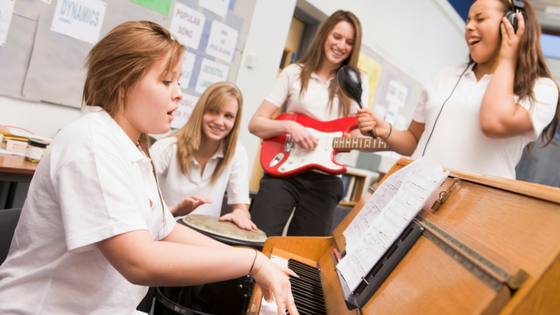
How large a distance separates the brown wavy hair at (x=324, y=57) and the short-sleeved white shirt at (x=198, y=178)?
0.55 meters

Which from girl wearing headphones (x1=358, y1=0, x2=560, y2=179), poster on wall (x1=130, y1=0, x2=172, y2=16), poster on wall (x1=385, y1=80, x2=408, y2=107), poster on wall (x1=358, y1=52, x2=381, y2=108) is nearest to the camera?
girl wearing headphones (x1=358, y1=0, x2=560, y2=179)

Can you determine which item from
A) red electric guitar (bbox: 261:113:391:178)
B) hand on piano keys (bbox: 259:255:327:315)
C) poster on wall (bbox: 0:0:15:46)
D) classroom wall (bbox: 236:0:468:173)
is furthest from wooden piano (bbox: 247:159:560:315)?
classroom wall (bbox: 236:0:468:173)

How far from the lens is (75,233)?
2.36ft

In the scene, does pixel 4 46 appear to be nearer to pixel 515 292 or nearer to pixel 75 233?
pixel 75 233

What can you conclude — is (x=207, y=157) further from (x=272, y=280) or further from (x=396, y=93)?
(x=396, y=93)

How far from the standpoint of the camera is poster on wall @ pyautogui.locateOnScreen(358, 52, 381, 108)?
14.0 feet

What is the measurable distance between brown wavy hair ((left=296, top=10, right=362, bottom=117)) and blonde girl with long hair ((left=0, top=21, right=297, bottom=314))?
3.98 feet

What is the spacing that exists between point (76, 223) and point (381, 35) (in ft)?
14.2

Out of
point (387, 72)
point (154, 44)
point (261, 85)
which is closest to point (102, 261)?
point (154, 44)

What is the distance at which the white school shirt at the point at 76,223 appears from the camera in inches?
28.7

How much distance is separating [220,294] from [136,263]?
77 centimetres

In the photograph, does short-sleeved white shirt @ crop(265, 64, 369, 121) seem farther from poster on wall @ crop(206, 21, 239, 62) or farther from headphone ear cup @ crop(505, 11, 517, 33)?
poster on wall @ crop(206, 21, 239, 62)

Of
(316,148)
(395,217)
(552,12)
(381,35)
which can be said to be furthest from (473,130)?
(552,12)

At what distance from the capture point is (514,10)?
4.57 ft
